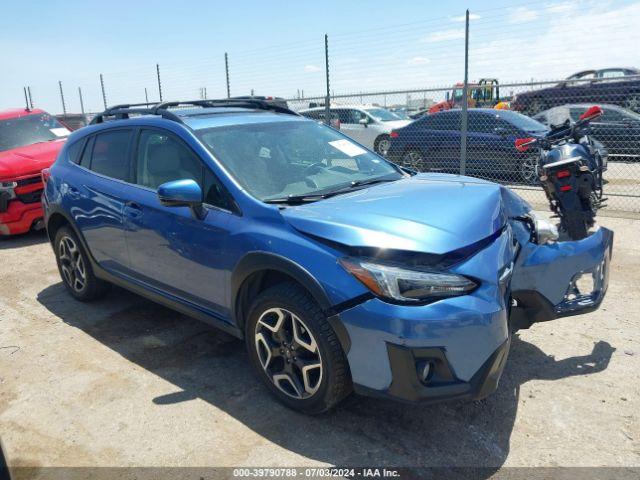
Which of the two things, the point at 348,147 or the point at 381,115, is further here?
the point at 381,115

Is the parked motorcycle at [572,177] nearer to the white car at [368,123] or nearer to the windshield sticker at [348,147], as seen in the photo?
the windshield sticker at [348,147]

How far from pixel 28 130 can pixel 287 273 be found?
24.3 ft

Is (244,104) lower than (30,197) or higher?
higher

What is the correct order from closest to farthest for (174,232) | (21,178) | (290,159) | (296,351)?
(296,351) < (174,232) < (290,159) < (21,178)

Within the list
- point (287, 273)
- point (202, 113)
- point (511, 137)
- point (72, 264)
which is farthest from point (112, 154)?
point (511, 137)

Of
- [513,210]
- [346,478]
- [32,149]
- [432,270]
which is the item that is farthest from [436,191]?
[32,149]

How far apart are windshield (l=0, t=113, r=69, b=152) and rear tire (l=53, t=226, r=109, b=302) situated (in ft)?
13.4

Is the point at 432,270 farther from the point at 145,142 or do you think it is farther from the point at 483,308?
the point at 145,142

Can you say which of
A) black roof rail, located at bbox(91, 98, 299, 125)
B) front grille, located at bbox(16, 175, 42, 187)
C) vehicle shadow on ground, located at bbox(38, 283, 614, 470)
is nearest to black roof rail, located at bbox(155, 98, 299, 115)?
black roof rail, located at bbox(91, 98, 299, 125)

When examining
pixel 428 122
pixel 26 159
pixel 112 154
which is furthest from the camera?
pixel 428 122

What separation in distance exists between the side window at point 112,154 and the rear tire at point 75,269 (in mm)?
737

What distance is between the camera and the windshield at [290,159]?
319cm

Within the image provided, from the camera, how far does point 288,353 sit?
2814 mm

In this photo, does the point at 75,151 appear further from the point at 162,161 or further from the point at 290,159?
the point at 290,159
